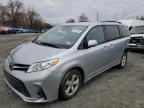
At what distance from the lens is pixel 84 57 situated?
421 cm

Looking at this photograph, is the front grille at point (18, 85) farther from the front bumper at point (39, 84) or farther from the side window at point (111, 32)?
the side window at point (111, 32)

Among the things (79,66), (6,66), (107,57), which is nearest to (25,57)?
(6,66)

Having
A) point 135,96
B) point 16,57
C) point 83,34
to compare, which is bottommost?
point 135,96

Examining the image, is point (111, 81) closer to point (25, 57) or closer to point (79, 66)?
point (79, 66)

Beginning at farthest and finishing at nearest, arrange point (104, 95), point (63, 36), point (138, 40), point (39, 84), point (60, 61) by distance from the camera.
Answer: point (138, 40), point (63, 36), point (104, 95), point (60, 61), point (39, 84)

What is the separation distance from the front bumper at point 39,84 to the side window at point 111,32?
8.08 feet

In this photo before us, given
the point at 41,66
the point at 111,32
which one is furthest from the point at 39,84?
the point at 111,32

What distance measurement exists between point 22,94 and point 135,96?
253 cm

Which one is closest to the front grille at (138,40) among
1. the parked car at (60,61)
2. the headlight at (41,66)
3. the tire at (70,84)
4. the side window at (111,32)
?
the side window at (111,32)

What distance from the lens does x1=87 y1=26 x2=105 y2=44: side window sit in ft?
15.2

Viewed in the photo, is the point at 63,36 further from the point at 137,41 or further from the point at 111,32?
the point at 137,41

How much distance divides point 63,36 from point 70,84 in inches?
51.2

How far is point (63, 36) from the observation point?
4.62 metres

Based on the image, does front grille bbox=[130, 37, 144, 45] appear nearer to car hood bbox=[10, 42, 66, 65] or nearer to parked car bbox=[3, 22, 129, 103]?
parked car bbox=[3, 22, 129, 103]
